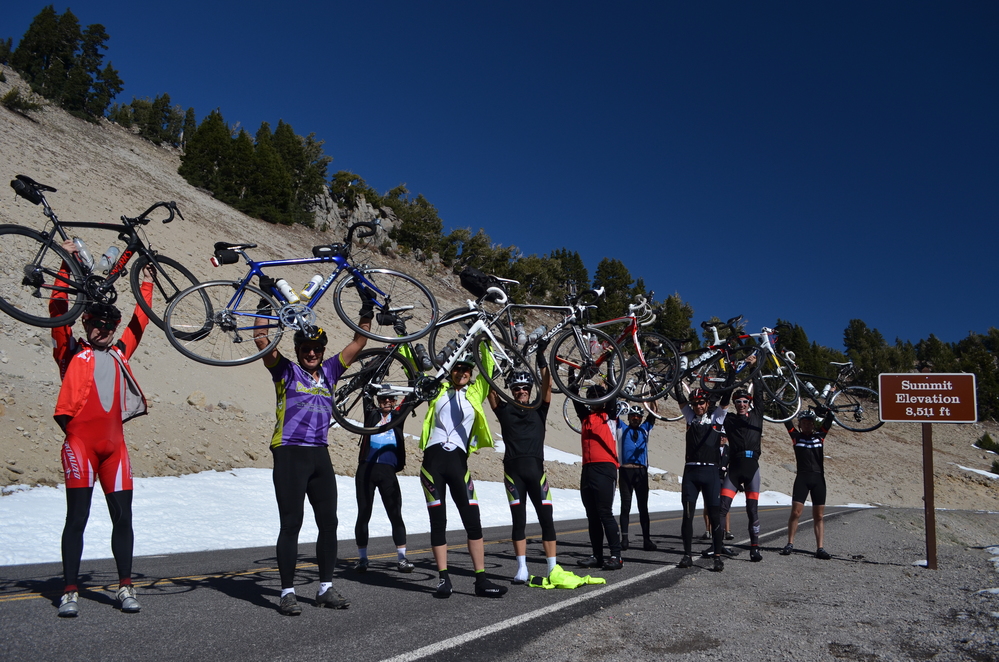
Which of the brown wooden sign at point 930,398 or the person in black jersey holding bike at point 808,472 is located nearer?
the person in black jersey holding bike at point 808,472

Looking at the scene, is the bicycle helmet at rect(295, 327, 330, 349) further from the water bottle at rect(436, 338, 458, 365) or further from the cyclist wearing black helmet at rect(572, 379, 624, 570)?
the cyclist wearing black helmet at rect(572, 379, 624, 570)

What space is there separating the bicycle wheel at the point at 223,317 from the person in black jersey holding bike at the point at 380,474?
6.68 ft

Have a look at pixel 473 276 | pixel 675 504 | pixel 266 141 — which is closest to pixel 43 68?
pixel 266 141

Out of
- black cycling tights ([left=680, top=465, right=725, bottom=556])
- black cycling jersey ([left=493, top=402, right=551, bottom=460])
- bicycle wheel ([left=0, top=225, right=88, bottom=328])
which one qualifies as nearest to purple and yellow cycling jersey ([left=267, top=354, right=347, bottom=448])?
bicycle wheel ([left=0, top=225, right=88, bottom=328])

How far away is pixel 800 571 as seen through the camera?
935 cm

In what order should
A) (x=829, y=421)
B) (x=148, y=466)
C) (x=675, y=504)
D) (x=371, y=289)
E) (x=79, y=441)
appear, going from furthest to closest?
1. (x=675, y=504)
2. (x=148, y=466)
3. (x=829, y=421)
4. (x=371, y=289)
5. (x=79, y=441)

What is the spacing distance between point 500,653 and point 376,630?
3.92 ft

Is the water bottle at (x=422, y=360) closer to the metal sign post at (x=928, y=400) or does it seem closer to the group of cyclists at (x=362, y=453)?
the group of cyclists at (x=362, y=453)

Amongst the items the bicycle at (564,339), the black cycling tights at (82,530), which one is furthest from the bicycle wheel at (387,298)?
the black cycling tights at (82,530)

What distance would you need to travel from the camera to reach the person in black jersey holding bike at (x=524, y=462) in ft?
24.9

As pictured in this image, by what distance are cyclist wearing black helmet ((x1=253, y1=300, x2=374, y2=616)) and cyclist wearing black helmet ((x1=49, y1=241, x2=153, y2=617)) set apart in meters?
1.35

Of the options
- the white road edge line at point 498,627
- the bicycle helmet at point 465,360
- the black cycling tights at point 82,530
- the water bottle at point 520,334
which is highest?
the water bottle at point 520,334

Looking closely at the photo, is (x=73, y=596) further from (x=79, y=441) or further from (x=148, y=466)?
(x=148, y=466)

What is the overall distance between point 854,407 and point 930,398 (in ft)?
4.71
